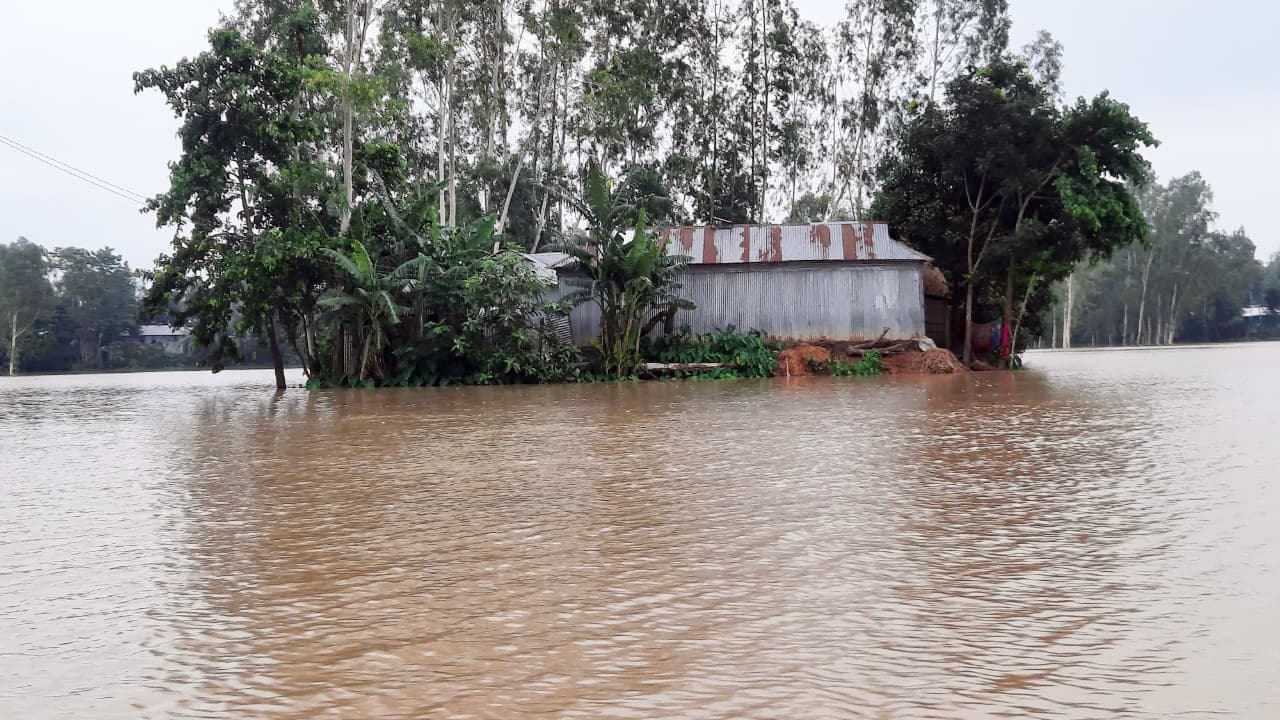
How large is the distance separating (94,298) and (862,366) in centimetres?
5822

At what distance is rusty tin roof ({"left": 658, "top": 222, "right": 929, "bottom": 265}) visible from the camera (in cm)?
2462

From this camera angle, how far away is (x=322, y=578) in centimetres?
414

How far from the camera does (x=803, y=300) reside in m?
24.7

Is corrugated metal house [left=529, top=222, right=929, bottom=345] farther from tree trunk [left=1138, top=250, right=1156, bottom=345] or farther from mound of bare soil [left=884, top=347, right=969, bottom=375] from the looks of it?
tree trunk [left=1138, top=250, right=1156, bottom=345]

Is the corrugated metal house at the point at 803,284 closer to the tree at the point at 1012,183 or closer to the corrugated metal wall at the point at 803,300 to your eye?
the corrugated metal wall at the point at 803,300

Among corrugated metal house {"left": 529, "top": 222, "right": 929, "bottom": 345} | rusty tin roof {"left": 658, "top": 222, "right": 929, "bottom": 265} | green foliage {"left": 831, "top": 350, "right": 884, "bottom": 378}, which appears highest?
rusty tin roof {"left": 658, "top": 222, "right": 929, "bottom": 265}

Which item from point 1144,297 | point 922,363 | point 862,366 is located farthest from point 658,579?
point 1144,297

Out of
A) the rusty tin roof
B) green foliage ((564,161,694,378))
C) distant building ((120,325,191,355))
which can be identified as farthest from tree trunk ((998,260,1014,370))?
distant building ((120,325,191,355))

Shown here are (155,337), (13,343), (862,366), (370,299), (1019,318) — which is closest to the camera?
(370,299)

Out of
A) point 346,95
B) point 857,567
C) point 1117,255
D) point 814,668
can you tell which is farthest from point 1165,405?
point 1117,255

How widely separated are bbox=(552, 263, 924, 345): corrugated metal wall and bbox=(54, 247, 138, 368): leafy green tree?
159ft

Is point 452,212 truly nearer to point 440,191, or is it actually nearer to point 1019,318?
point 440,191

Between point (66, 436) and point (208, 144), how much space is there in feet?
43.3

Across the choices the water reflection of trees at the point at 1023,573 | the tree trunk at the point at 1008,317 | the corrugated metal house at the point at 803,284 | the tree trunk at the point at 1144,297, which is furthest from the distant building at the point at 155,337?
the tree trunk at the point at 1144,297
